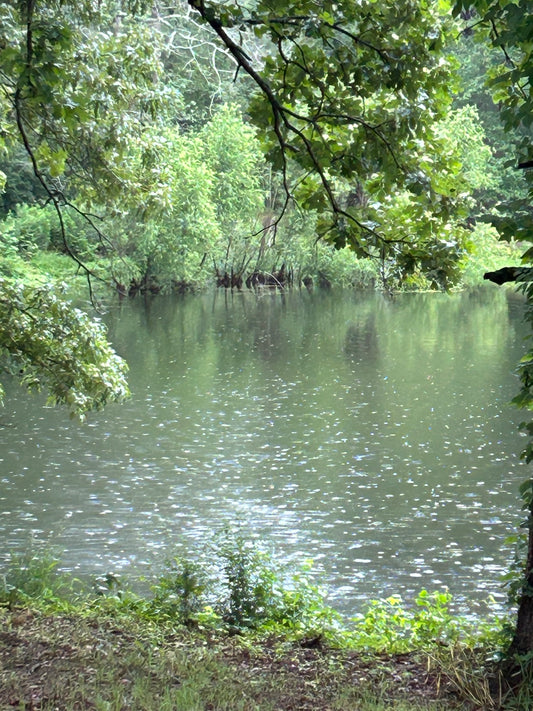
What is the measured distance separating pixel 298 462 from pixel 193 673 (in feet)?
32.0

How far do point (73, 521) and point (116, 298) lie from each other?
100 ft

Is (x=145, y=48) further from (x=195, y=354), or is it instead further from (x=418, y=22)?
(x=195, y=354)

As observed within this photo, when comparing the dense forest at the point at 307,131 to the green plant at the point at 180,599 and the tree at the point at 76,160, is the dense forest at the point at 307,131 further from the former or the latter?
the green plant at the point at 180,599

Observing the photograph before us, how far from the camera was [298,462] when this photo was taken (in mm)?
14484

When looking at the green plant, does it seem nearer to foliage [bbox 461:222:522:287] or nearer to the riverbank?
the riverbank

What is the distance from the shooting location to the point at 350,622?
8.10 m

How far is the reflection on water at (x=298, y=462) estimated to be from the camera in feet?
33.8

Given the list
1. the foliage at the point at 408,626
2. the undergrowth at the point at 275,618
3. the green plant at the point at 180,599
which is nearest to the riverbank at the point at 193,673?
the undergrowth at the point at 275,618

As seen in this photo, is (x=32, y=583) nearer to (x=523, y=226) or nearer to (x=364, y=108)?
(x=364, y=108)

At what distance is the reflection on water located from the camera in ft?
33.8

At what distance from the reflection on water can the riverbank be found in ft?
10.4

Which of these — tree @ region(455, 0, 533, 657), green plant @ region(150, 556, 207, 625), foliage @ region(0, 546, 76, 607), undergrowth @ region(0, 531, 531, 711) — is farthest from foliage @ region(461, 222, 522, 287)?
tree @ region(455, 0, 533, 657)

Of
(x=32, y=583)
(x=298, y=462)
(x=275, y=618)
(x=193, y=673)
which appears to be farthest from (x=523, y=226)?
(x=298, y=462)

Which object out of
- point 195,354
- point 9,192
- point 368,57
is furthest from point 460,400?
point 9,192
